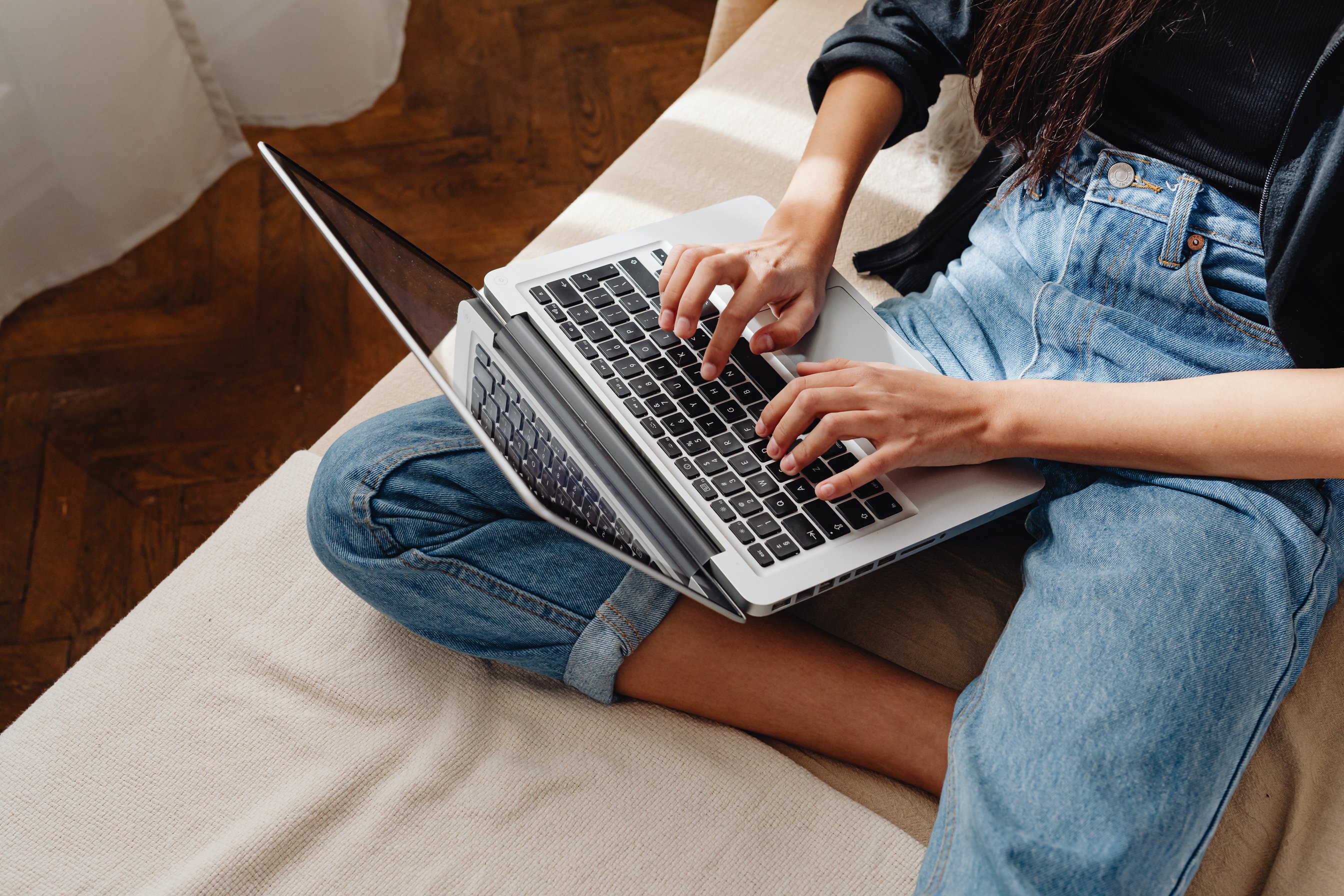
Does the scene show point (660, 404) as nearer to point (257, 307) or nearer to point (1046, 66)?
point (1046, 66)

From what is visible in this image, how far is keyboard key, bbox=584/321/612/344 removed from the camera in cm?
75

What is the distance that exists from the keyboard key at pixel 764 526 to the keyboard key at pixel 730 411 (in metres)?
0.09

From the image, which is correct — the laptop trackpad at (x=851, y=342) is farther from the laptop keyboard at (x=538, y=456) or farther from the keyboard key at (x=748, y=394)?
the laptop keyboard at (x=538, y=456)

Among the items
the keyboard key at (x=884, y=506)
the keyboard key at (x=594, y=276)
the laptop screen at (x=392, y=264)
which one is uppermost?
the laptop screen at (x=392, y=264)

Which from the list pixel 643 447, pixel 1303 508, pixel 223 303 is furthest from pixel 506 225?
pixel 1303 508

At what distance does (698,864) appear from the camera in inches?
26.7

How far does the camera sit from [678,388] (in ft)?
2.41

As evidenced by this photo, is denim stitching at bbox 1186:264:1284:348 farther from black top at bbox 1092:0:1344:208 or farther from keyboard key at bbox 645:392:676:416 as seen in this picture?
keyboard key at bbox 645:392:676:416

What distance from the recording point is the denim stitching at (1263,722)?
23.6 inches

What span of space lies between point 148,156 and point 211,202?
334mm

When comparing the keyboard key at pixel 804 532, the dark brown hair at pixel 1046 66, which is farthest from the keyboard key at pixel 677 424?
the dark brown hair at pixel 1046 66

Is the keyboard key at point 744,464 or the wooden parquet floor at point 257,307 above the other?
the keyboard key at point 744,464

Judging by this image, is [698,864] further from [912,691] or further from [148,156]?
[148,156]

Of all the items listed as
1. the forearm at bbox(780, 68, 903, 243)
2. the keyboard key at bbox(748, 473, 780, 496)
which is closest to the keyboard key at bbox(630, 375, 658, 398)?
the keyboard key at bbox(748, 473, 780, 496)
